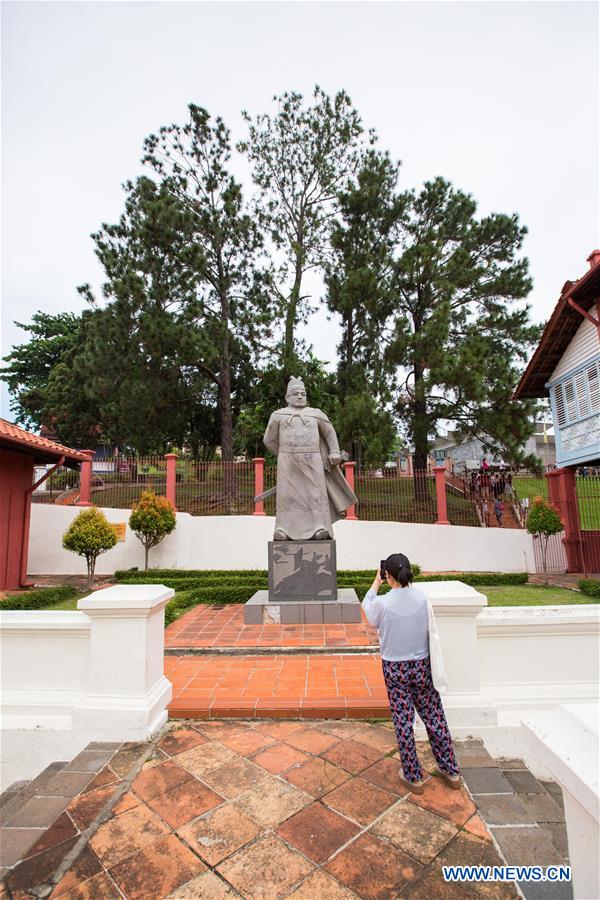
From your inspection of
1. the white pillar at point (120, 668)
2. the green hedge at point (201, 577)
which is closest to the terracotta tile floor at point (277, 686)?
the white pillar at point (120, 668)

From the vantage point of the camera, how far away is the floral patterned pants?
242 cm

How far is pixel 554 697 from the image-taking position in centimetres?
297

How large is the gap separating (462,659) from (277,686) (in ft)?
5.59

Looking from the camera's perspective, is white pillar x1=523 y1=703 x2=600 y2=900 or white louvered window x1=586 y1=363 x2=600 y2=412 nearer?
white pillar x1=523 y1=703 x2=600 y2=900

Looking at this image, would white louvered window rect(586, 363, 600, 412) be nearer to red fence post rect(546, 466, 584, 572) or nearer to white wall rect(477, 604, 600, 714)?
red fence post rect(546, 466, 584, 572)

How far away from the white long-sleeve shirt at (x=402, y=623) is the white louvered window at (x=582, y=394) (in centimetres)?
1187

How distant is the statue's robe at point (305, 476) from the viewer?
22.8ft

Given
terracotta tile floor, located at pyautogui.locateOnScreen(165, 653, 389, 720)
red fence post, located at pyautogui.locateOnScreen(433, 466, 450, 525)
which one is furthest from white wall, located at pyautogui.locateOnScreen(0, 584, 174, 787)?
red fence post, located at pyautogui.locateOnScreen(433, 466, 450, 525)

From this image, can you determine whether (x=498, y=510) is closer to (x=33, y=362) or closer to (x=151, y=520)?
(x=151, y=520)

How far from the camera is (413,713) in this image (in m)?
2.51

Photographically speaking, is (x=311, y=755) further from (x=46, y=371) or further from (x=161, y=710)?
(x=46, y=371)

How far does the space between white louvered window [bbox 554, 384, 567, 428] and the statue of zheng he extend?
9.33 metres

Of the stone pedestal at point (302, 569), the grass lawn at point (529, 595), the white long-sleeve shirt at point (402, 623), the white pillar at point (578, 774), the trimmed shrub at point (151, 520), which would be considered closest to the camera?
the white pillar at point (578, 774)

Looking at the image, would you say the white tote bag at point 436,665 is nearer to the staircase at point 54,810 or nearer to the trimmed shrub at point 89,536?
the staircase at point 54,810
